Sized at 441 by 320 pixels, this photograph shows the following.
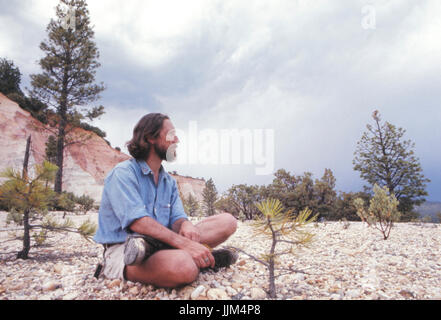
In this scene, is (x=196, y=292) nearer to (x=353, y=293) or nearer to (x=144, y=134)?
(x=353, y=293)

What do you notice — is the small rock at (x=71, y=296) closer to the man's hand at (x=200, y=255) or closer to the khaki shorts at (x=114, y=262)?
the khaki shorts at (x=114, y=262)

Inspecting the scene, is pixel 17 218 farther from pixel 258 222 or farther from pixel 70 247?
pixel 258 222

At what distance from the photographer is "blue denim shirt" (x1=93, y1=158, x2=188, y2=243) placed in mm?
1761

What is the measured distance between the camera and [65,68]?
15.4m

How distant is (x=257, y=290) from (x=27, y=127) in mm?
23347

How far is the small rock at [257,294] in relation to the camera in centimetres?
174

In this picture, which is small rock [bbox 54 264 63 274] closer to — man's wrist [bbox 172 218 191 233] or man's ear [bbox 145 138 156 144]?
man's wrist [bbox 172 218 191 233]

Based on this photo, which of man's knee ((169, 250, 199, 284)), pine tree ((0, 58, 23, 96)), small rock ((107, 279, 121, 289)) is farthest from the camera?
pine tree ((0, 58, 23, 96))

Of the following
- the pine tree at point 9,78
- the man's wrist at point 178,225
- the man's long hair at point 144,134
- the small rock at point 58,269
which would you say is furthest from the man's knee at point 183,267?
the pine tree at point 9,78

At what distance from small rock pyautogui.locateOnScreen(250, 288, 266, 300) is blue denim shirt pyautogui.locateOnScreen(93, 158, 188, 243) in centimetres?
98

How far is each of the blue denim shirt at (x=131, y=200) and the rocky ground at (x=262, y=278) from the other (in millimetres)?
466

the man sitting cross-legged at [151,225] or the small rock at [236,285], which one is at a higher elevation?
the man sitting cross-legged at [151,225]

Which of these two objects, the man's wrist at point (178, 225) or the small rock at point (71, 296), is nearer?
the small rock at point (71, 296)

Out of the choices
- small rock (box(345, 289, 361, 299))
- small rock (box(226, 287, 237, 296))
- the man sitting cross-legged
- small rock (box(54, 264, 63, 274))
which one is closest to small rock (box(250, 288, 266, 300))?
small rock (box(226, 287, 237, 296))
